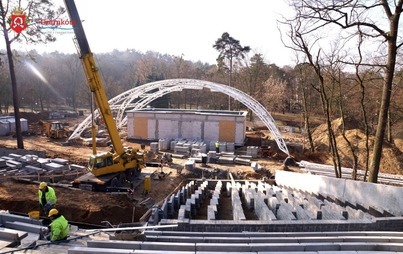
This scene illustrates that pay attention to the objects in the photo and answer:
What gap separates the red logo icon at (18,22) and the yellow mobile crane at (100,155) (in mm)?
11307

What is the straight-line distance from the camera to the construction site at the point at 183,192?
643cm

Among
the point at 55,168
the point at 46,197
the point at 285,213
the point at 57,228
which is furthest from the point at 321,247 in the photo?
the point at 55,168

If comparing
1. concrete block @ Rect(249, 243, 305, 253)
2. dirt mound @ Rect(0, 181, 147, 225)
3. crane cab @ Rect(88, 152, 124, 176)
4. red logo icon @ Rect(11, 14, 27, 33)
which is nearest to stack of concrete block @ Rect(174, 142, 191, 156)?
crane cab @ Rect(88, 152, 124, 176)

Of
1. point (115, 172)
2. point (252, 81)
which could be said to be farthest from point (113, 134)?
point (252, 81)

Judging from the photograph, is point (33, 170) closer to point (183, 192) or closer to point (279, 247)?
point (183, 192)

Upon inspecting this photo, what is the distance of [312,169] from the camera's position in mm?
21375

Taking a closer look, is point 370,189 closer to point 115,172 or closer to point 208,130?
point 115,172

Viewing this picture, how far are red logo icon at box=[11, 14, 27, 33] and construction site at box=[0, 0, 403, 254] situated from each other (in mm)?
9208

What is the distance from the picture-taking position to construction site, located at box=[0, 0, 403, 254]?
6434mm

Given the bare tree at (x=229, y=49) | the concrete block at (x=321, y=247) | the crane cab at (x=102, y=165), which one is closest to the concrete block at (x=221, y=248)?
the concrete block at (x=321, y=247)

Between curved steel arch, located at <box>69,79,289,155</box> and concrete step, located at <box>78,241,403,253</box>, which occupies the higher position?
curved steel arch, located at <box>69,79,289,155</box>

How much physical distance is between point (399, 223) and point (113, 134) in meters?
13.3

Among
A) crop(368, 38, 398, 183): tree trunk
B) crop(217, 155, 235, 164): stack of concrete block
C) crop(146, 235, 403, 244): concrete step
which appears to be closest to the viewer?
crop(146, 235, 403, 244): concrete step

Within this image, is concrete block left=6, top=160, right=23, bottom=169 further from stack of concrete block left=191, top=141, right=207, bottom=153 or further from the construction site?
stack of concrete block left=191, top=141, right=207, bottom=153
